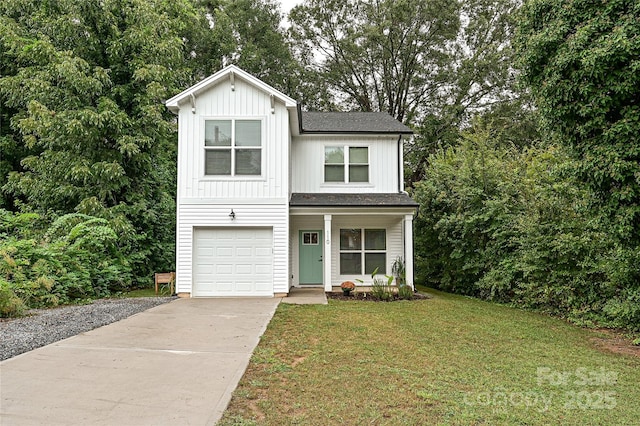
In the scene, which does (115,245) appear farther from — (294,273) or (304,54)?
(304,54)

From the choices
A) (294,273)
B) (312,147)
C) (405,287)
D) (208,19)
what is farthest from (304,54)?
(405,287)

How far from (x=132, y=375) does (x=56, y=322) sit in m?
3.80

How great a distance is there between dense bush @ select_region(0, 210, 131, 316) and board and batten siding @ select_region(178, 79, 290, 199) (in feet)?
9.24

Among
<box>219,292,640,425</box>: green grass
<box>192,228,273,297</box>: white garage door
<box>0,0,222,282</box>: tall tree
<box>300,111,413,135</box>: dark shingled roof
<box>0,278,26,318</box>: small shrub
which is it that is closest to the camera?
<box>219,292,640,425</box>: green grass

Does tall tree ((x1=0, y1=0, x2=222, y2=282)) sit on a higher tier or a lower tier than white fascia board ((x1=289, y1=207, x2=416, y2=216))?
higher

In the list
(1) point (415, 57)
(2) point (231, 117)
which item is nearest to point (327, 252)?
(2) point (231, 117)

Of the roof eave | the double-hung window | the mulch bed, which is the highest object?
the roof eave

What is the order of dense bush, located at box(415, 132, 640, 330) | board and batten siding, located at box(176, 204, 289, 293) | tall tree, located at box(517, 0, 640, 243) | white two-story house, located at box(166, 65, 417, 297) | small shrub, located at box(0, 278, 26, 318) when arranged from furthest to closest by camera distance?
white two-story house, located at box(166, 65, 417, 297)
board and batten siding, located at box(176, 204, 289, 293)
dense bush, located at box(415, 132, 640, 330)
small shrub, located at box(0, 278, 26, 318)
tall tree, located at box(517, 0, 640, 243)

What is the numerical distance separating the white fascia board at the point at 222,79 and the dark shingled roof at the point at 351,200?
286 centimetres

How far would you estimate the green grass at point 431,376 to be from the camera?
3672 mm

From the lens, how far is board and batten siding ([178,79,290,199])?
37.4 feet

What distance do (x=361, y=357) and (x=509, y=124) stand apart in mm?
21848

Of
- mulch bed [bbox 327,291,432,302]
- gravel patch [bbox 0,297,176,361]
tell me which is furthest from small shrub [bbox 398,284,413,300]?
gravel patch [bbox 0,297,176,361]

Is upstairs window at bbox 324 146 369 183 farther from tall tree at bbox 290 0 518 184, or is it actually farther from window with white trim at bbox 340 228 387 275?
tall tree at bbox 290 0 518 184
